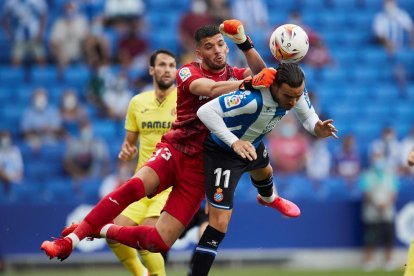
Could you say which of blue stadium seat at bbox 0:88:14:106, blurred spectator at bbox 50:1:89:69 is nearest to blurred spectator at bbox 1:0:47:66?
blurred spectator at bbox 50:1:89:69

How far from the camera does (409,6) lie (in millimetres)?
22891

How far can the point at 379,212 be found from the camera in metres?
17.8

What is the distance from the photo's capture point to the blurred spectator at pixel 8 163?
1783cm

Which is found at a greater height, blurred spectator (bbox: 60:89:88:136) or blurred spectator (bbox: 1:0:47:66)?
blurred spectator (bbox: 1:0:47:66)

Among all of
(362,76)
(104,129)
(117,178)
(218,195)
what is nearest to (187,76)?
(218,195)

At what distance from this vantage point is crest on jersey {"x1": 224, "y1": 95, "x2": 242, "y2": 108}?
9.84m

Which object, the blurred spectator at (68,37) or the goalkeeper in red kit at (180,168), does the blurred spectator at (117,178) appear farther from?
the goalkeeper in red kit at (180,168)

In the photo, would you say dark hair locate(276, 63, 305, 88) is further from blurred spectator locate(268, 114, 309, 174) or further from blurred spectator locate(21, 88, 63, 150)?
blurred spectator locate(21, 88, 63, 150)

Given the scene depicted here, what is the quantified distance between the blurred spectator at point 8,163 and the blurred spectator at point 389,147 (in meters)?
6.33

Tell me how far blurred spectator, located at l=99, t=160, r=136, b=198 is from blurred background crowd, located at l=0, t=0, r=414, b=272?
24 millimetres

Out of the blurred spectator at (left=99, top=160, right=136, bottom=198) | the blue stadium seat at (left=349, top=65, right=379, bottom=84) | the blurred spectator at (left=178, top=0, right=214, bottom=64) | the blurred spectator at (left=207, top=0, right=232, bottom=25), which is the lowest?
the blurred spectator at (left=99, top=160, right=136, bottom=198)

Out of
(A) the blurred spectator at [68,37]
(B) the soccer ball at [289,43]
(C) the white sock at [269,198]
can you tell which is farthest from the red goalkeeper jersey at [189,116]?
(A) the blurred spectator at [68,37]

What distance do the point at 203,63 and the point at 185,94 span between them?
1.19 ft

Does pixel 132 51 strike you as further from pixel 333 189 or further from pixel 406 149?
pixel 406 149
